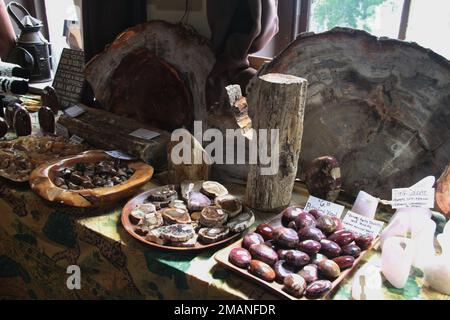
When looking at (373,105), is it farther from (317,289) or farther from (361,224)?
(317,289)

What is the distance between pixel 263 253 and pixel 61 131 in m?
0.91

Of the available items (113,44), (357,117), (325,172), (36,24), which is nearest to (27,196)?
(113,44)

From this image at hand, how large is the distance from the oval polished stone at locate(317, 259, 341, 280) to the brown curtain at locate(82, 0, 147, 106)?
101 centimetres

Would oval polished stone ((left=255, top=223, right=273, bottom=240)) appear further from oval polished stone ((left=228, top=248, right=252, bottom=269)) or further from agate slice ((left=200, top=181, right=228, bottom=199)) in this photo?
agate slice ((left=200, top=181, right=228, bottom=199))

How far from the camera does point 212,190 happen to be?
1.03 m

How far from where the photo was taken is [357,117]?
3.34 ft

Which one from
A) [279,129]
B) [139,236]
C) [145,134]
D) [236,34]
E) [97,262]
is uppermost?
[236,34]

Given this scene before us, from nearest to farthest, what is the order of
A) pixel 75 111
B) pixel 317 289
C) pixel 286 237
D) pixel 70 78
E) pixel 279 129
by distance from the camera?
pixel 317 289, pixel 286 237, pixel 279 129, pixel 75 111, pixel 70 78

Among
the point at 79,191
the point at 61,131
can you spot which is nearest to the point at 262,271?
the point at 79,191

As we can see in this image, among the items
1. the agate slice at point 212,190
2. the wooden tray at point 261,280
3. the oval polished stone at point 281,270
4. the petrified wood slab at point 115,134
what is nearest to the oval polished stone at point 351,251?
the wooden tray at point 261,280

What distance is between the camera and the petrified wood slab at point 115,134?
3.93 feet

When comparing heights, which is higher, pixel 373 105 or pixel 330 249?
pixel 373 105

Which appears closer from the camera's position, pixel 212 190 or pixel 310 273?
pixel 310 273

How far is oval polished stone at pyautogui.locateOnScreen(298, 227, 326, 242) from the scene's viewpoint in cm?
82
